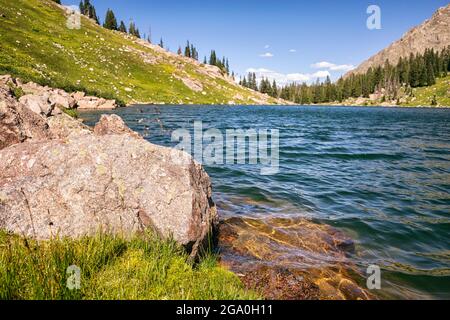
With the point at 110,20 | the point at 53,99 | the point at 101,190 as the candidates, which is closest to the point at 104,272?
the point at 101,190

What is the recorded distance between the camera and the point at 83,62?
82.9 meters

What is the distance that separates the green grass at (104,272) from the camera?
170 inches

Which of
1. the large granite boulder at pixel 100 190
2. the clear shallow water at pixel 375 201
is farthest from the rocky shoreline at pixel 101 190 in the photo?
the clear shallow water at pixel 375 201

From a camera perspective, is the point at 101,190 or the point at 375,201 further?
the point at 375,201

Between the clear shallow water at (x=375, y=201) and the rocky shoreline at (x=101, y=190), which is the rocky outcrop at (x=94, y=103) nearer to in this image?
the clear shallow water at (x=375, y=201)

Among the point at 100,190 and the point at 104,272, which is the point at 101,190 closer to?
the point at 100,190

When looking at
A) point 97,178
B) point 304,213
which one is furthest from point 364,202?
point 97,178

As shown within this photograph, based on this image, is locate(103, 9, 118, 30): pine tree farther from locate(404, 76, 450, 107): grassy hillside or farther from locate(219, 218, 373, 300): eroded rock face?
locate(219, 218, 373, 300): eroded rock face

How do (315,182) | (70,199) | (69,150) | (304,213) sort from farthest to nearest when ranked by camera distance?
(315,182) → (304,213) → (69,150) → (70,199)

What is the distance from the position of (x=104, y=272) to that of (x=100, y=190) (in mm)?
2205

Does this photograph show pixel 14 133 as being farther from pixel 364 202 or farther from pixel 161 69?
pixel 161 69

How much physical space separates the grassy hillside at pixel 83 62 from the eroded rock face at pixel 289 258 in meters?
52.8

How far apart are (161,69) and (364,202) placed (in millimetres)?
118099
